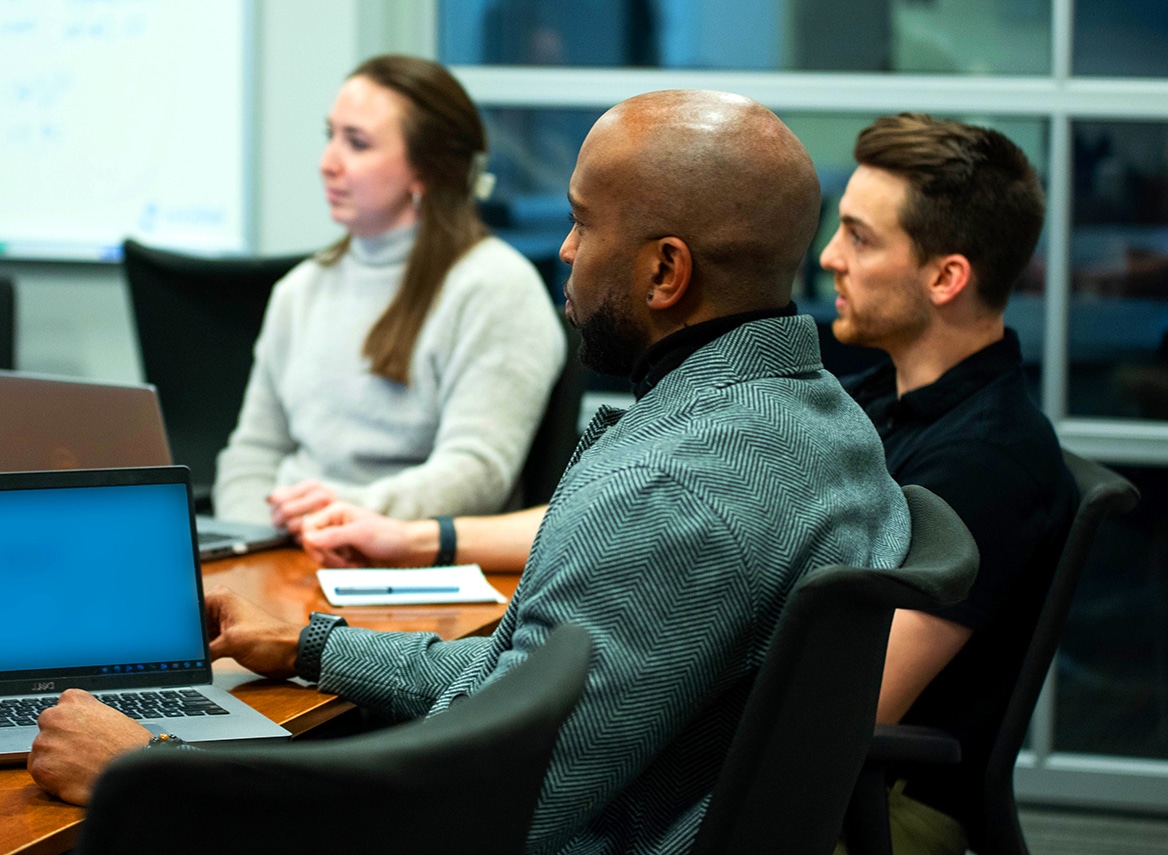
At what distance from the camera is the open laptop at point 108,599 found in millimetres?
1126

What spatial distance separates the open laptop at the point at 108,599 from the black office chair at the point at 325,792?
0.55 meters

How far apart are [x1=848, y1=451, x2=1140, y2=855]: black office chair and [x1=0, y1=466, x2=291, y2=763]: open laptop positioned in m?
0.63

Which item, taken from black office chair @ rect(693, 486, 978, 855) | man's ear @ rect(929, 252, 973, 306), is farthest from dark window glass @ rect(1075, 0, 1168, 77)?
black office chair @ rect(693, 486, 978, 855)

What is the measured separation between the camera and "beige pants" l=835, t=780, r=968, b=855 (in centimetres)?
143

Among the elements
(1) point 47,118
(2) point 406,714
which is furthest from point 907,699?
(1) point 47,118

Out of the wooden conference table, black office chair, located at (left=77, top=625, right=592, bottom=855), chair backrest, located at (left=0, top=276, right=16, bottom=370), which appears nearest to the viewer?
black office chair, located at (left=77, top=625, right=592, bottom=855)

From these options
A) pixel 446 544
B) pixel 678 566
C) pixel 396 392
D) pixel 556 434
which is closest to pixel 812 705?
pixel 678 566

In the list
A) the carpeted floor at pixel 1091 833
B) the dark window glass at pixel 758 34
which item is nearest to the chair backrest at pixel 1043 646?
the carpeted floor at pixel 1091 833

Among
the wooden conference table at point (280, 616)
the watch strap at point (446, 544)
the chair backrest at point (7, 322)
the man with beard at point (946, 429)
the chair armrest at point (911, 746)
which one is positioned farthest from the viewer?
the chair backrest at point (7, 322)

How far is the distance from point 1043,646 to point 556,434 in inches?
39.3

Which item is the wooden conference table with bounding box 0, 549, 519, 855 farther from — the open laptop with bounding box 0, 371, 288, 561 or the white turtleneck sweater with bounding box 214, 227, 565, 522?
the white turtleneck sweater with bounding box 214, 227, 565, 522

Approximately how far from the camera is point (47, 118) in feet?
9.87

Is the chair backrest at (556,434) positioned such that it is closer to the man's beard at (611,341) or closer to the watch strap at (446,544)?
the watch strap at (446,544)

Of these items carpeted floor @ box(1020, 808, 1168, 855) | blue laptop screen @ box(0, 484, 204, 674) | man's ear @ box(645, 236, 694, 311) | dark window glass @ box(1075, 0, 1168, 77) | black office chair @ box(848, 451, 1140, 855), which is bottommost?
carpeted floor @ box(1020, 808, 1168, 855)
